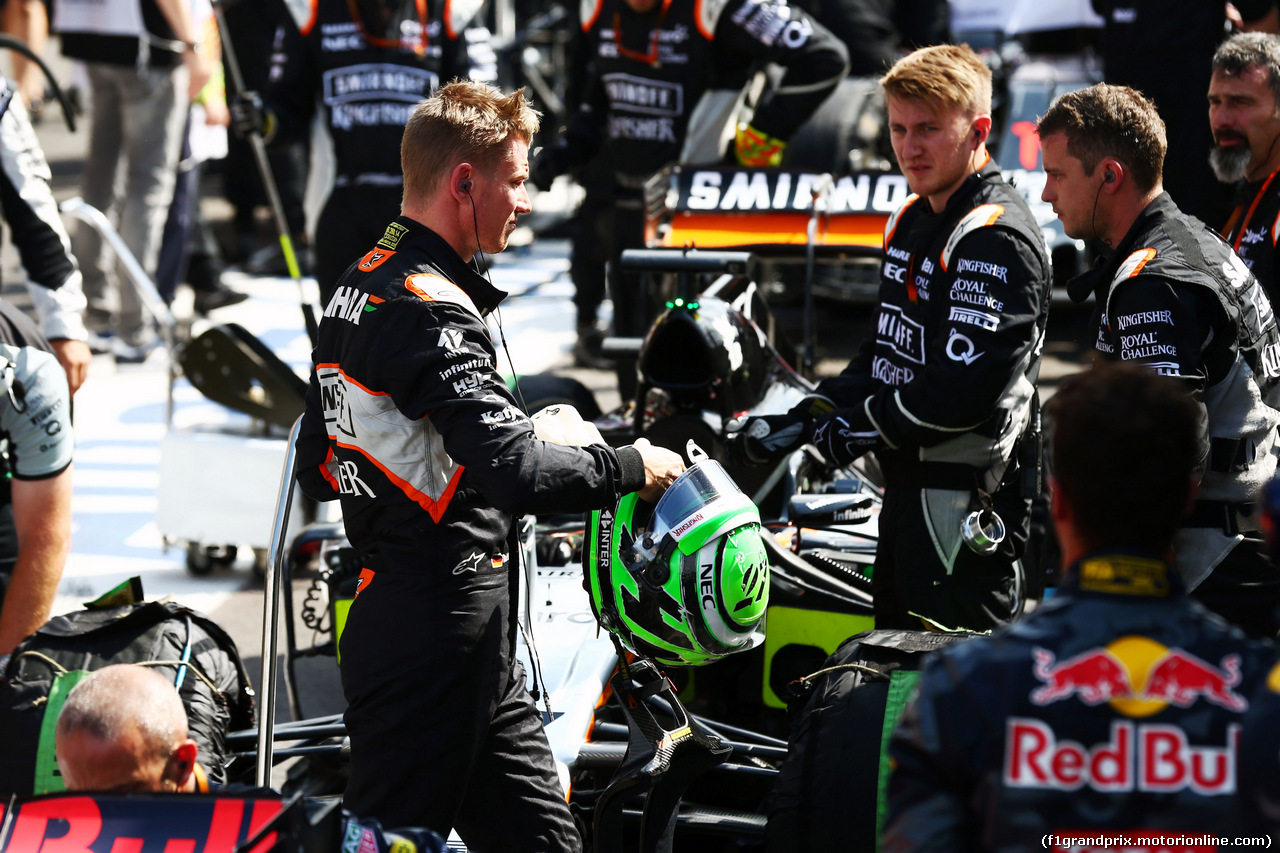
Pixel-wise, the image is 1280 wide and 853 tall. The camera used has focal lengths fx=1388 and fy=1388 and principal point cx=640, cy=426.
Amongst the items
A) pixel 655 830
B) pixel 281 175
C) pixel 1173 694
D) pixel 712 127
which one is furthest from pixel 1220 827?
pixel 281 175

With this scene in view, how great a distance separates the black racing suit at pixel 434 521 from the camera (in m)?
2.55

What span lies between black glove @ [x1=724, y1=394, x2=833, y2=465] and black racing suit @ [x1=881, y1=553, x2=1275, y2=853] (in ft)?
6.35

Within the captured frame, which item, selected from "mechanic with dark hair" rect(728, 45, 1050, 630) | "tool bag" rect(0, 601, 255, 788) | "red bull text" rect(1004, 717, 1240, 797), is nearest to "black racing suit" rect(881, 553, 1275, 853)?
"red bull text" rect(1004, 717, 1240, 797)

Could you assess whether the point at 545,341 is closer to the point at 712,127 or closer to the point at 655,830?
the point at 712,127

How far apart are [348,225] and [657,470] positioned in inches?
147

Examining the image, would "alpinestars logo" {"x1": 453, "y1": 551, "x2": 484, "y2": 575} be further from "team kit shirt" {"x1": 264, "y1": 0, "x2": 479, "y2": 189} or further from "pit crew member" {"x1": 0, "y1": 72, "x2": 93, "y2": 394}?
"team kit shirt" {"x1": 264, "y1": 0, "x2": 479, "y2": 189}

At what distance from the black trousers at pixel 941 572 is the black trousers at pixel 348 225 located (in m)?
3.26

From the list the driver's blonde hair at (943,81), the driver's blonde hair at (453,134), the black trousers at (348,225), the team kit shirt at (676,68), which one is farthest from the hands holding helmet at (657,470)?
the team kit shirt at (676,68)

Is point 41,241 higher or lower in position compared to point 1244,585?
higher

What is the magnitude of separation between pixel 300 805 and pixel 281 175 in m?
8.24

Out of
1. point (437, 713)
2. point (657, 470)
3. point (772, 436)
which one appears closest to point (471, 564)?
point (437, 713)

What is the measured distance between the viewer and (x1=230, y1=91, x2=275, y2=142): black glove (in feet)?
20.6

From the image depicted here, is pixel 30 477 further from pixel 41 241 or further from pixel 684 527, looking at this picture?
pixel 684 527

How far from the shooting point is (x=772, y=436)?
3602mm
